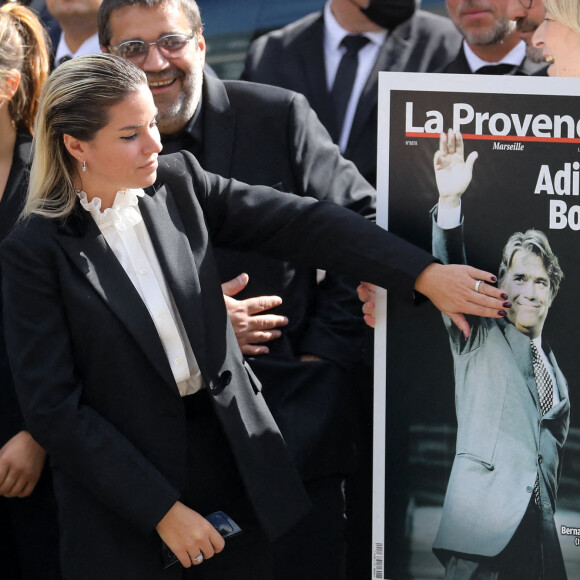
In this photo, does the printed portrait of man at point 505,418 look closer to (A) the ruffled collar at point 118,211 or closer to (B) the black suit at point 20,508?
(A) the ruffled collar at point 118,211

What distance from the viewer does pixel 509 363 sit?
2.43 metres

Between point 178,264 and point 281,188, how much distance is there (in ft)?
2.21

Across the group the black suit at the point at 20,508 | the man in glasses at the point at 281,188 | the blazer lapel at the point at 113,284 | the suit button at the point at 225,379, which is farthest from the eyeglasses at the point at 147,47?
the suit button at the point at 225,379

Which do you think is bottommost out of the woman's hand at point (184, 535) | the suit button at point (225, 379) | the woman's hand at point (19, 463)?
the woman's hand at point (19, 463)

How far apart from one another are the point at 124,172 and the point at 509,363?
1.00 metres

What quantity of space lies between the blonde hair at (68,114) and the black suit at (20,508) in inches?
24.2

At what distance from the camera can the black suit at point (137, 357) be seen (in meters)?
2.24

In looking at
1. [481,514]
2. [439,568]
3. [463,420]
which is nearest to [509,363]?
[463,420]

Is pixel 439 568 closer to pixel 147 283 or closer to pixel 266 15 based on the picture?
pixel 147 283

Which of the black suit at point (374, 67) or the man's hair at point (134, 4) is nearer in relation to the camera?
the man's hair at point (134, 4)

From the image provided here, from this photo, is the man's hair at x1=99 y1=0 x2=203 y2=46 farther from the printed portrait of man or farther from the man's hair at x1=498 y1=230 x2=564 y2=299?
the man's hair at x1=498 y1=230 x2=564 y2=299

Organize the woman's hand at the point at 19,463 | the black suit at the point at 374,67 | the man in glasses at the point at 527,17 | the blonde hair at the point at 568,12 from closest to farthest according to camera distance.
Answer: the blonde hair at the point at 568,12 → the woman's hand at the point at 19,463 → the man in glasses at the point at 527,17 → the black suit at the point at 374,67

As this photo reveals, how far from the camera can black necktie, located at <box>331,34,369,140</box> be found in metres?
3.51

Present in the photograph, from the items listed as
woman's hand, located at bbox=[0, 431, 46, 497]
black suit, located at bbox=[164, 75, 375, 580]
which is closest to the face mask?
black suit, located at bbox=[164, 75, 375, 580]
